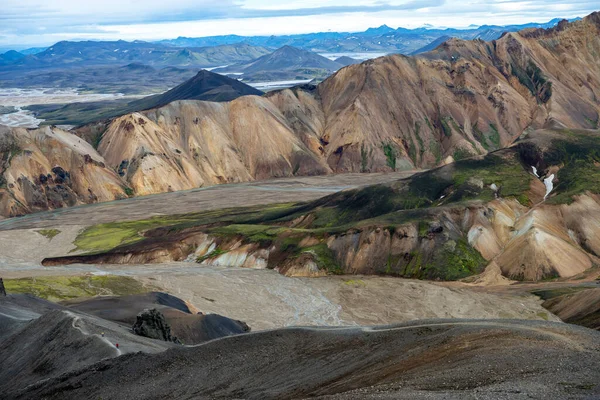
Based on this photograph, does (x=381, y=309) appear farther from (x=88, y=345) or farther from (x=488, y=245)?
(x=88, y=345)

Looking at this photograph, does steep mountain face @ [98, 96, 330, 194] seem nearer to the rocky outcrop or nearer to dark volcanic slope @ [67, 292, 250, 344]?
the rocky outcrop

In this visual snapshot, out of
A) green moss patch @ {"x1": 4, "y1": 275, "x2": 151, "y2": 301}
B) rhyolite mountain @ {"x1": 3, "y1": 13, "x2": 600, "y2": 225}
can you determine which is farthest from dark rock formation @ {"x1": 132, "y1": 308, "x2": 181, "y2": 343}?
rhyolite mountain @ {"x1": 3, "y1": 13, "x2": 600, "y2": 225}

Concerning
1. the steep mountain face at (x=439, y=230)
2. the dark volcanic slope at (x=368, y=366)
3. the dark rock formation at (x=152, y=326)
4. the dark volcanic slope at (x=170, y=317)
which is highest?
the dark volcanic slope at (x=368, y=366)

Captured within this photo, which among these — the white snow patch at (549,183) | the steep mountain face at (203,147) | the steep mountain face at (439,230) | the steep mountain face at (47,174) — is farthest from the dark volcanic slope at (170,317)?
the steep mountain face at (203,147)

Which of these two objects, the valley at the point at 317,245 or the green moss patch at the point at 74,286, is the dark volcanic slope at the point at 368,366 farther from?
the green moss patch at the point at 74,286

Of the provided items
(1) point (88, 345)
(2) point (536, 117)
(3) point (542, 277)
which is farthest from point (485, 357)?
(2) point (536, 117)

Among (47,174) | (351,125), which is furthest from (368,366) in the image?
(351,125)
